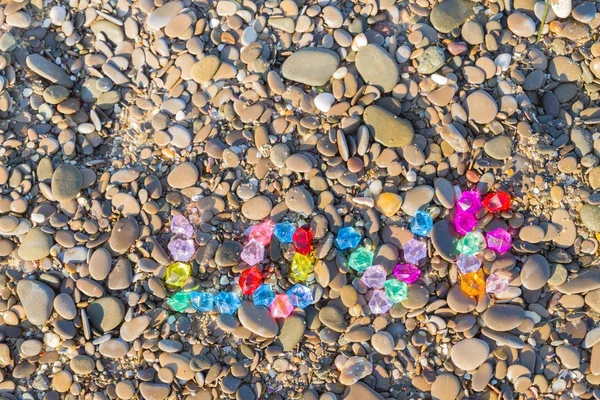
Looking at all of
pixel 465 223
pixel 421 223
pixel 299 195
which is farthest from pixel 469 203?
pixel 299 195

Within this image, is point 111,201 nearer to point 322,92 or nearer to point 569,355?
point 322,92

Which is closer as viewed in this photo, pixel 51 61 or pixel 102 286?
pixel 102 286

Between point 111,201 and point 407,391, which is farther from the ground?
point 111,201

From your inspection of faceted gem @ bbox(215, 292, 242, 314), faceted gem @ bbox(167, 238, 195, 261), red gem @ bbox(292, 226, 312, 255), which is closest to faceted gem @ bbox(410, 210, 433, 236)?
red gem @ bbox(292, 226, 312, 255)

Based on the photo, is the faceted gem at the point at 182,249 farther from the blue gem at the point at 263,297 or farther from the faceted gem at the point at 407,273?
the faceted gem at the point at 407,273

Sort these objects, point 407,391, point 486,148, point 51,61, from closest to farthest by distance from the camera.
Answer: point 407,391, point 486,148, point 51,61

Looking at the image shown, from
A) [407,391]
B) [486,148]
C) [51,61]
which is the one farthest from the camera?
[51,61]

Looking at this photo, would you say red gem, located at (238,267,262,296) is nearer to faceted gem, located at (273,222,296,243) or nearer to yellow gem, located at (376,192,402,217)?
faceted gem, located at (273,222,296,243)

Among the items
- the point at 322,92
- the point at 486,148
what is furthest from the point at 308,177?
the point at 486,148
